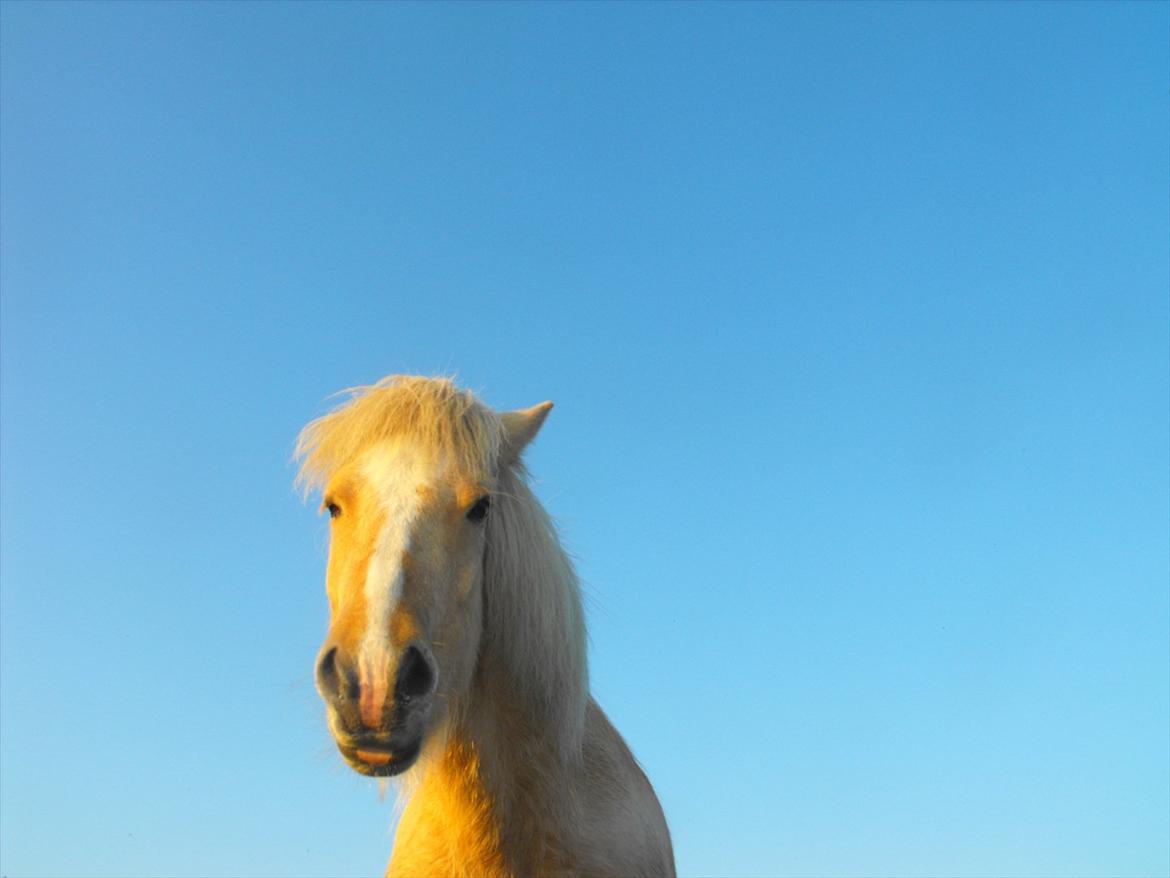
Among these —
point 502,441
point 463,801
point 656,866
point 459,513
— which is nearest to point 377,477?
point 459,513

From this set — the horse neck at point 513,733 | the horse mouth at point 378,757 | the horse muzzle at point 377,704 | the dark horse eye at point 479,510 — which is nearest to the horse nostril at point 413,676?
the horse muzzle at point 377,704

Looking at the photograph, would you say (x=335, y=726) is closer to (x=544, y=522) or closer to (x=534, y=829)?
(x=534, y=829)

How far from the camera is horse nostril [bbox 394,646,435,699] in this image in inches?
174

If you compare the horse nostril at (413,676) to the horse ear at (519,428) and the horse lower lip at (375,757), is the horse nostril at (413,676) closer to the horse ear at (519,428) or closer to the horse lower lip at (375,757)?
the horse lower lip at (375,757)

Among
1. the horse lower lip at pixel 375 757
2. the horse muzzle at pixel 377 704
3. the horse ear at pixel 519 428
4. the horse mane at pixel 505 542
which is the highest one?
the horse ear at pixel 519 428

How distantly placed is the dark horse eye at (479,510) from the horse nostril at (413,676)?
2.66ft

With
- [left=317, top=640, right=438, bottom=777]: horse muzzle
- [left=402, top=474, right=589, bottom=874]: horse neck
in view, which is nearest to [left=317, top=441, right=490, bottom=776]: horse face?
[left=317, top=640, right=438, bottom=777]: horse muzzle

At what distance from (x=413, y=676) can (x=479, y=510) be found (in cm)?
94

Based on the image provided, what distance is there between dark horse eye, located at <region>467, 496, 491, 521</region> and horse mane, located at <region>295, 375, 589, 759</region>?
4.1 inches

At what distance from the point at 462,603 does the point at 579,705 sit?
2.98ft

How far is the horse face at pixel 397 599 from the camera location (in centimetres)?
440

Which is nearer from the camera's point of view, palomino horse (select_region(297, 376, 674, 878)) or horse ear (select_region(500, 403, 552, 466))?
palomino horse (select_region(297, 376, 674, 878))

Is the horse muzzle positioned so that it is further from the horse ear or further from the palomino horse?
the horse ear

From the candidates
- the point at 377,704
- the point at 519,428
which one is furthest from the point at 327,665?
the point at 519,428
